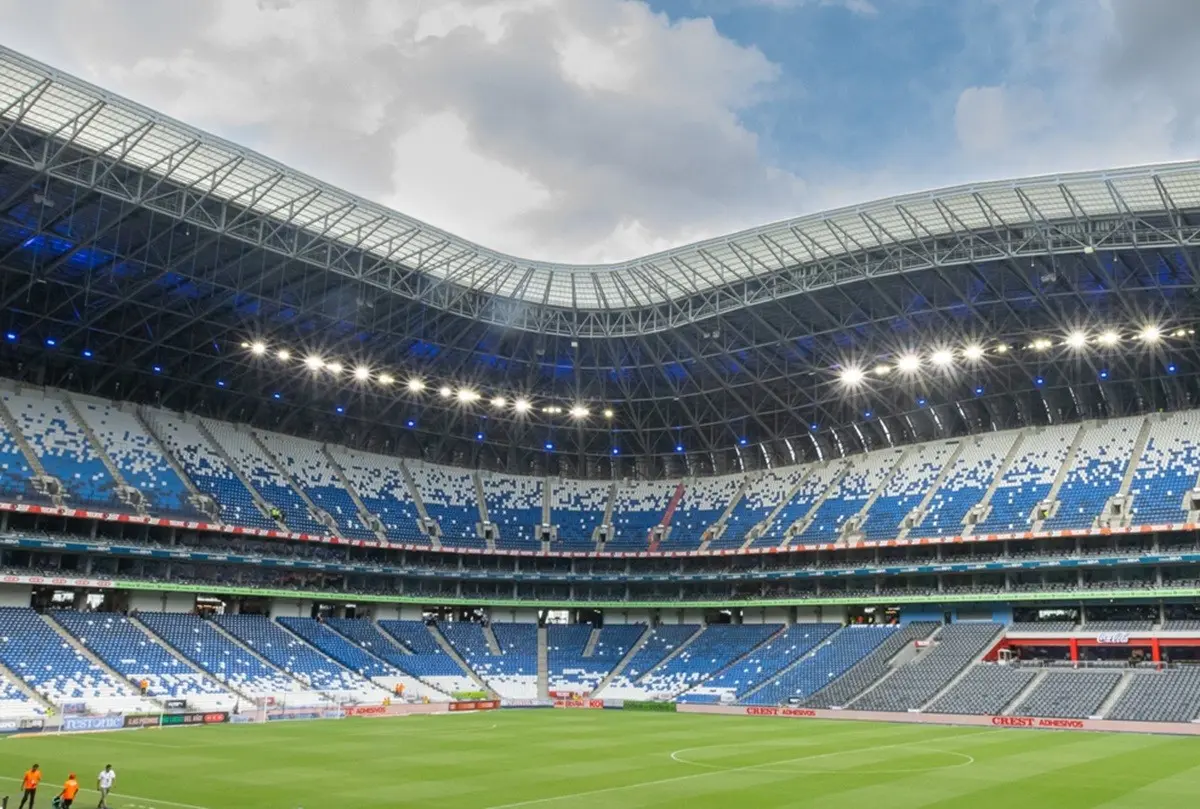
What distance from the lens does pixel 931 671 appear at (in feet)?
206

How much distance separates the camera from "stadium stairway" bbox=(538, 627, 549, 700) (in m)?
76.4

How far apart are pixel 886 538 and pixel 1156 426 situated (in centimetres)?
2123

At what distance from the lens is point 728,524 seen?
8450cm

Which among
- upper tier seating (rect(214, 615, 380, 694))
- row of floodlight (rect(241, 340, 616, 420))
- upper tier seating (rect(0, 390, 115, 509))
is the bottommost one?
upper tier seating (rect(214, 615, 380, 694))

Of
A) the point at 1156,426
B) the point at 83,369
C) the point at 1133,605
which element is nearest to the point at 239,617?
the point at 83,369

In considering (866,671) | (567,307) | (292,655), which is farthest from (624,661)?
(567,307)

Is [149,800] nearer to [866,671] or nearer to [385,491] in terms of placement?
[866,671]

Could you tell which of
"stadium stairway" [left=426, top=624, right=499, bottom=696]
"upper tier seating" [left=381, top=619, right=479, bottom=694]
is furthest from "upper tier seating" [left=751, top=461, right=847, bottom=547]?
"upper tier seating" [left=381, top=619, right=479, bottom=694]

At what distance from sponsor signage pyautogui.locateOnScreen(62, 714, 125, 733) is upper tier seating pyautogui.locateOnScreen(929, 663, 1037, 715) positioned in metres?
46.2

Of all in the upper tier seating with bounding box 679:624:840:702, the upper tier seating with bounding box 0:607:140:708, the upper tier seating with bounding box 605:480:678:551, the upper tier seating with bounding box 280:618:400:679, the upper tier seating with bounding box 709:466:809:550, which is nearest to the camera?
the upper tier seating with bounding box 0:607:140:708

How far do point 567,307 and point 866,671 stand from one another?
33.5 meters

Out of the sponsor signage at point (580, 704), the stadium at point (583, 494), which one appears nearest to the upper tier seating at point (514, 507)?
the stadium at point (583, 494)

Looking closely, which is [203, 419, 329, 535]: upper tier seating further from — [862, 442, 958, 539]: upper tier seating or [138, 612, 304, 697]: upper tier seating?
[862, 442, 958, 539]: upper tier seating

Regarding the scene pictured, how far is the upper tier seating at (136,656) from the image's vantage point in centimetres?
5603
